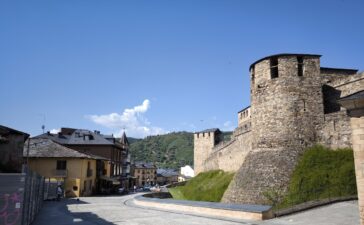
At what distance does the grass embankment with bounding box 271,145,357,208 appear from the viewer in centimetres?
1886

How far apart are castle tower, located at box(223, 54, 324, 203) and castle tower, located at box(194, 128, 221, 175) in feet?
116

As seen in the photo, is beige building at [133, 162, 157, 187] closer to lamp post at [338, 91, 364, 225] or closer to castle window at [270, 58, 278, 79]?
castle window at [270, 58, 278, 79]

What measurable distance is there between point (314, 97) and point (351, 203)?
8701 millimetres

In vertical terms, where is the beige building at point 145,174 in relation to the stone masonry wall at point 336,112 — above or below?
below

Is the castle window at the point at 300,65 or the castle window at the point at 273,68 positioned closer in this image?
the castle window at the point at 300,65

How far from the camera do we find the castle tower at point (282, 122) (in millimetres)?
21750

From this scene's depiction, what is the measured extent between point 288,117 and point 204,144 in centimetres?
3884

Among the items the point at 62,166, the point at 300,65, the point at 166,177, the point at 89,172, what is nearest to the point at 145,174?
the point at 166,177

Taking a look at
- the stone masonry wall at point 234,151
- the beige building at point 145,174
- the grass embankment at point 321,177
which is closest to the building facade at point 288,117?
the grass embankment at point 321,177

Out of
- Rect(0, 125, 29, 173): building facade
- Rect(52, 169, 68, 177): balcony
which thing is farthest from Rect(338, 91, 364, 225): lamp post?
Rect(52, 169, 68, 177): balcony

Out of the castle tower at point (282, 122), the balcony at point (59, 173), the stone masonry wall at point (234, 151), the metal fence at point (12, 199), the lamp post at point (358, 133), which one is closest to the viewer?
the lamp post at point (358, 133)

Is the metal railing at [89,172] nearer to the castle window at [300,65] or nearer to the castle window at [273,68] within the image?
the castle window at [273,68]

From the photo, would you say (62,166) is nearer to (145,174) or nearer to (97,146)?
(97,146)

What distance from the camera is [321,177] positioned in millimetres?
19891
